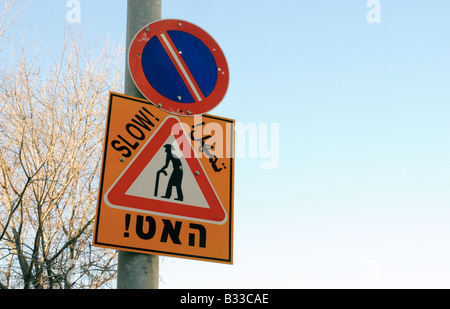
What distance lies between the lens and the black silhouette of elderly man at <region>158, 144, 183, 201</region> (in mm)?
2402

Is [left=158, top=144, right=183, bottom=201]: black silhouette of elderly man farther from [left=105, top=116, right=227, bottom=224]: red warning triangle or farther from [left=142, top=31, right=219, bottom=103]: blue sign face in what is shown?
[left=142, top=31, right=219, bottom=103]: blue sign face

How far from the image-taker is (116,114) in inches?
96.3

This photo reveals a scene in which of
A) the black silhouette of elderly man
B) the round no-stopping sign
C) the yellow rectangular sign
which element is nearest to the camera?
the yellow rectangular sign

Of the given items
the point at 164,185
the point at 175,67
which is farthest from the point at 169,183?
the point at 175,67

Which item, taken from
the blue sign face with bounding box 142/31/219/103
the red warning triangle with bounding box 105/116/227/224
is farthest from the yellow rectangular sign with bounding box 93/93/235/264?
the blue sign face with bounding box 142/31/219/103

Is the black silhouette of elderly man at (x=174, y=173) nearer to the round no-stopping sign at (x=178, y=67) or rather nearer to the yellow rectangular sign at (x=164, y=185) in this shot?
the yellow rectangular sign at (x=164, y=185)

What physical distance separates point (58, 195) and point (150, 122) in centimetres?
1090

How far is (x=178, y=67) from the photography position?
2.71 metres

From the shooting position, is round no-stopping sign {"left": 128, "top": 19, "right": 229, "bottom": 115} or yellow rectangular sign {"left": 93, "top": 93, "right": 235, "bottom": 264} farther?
round no-stopping sign {"left": 128, "top": 19, "right": 229, "bottom": 115}

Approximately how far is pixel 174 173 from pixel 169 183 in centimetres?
6

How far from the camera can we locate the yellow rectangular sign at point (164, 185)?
2.23 meters

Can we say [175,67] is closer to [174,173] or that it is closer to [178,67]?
[178,67]
